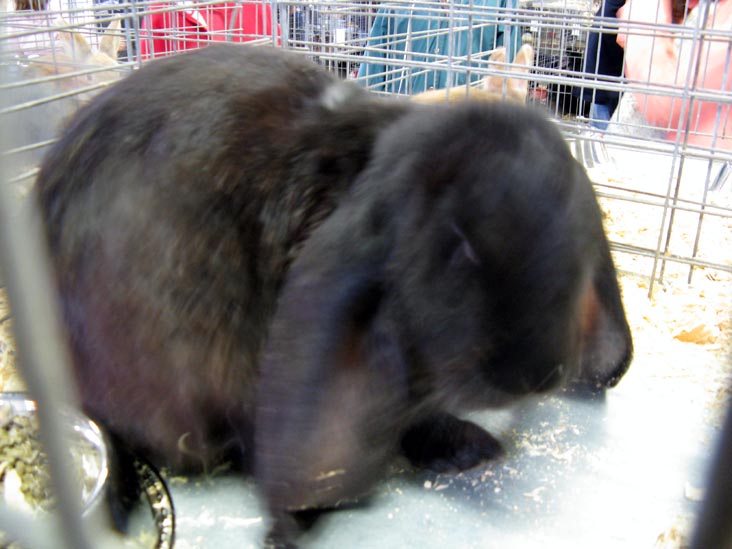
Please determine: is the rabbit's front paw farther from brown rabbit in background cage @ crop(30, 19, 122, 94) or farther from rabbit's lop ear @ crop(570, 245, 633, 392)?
brown rabbit in background cage @ crop(30, 19, 122, 94)

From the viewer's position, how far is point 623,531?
35.8 inches

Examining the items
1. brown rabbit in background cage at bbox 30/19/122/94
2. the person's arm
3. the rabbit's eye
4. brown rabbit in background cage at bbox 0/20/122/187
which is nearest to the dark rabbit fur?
the rabbit's eye

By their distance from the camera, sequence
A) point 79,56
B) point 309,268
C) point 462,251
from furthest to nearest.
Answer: point 79,56, point 309,268, point 462,251

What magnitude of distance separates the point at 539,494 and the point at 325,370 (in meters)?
0.40

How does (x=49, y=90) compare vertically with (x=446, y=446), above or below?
above

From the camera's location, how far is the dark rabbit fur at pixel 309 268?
28.5 inches

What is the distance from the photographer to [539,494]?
978 millimetres

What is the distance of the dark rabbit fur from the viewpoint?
0.72 metres

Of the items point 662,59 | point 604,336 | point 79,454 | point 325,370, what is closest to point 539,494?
point 604,336

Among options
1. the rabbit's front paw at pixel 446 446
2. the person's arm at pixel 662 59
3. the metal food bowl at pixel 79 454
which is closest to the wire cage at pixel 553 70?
the person's arm at pixel 662 59

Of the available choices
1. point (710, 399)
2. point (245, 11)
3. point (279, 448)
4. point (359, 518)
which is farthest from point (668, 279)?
point (245, 11)

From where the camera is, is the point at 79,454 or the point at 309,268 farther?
the point at 79,454

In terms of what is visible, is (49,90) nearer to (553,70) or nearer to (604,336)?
(553,70)

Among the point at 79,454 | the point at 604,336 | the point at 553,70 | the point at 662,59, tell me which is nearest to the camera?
the point at 79,454
